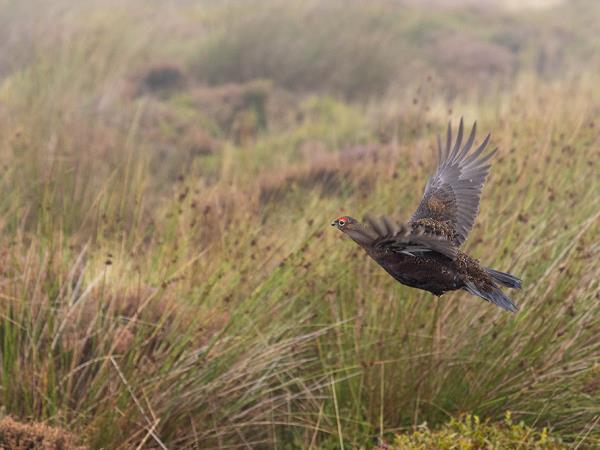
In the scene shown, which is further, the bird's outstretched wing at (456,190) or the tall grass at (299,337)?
the tall grass at (299,337)

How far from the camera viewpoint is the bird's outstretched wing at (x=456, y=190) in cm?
255

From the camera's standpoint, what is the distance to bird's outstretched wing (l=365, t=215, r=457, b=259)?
1680 millimetres

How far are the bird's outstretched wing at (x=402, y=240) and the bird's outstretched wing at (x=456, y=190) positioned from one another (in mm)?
575

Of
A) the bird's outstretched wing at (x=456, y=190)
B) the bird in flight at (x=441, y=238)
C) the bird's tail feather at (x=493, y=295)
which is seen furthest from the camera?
the bird's outstretched wing at (x=456, y=190)

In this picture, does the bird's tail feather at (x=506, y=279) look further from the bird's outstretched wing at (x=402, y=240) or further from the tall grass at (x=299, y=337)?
the tall grass at (x=299, y=337)

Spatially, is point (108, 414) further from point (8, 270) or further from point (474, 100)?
point (474, 100)

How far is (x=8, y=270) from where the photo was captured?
3.28 metres

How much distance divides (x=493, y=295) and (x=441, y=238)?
1.39 feet

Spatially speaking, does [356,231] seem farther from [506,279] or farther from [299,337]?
[299,337]

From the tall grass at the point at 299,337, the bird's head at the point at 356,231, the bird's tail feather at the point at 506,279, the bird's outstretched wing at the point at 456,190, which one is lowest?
the tall grass at the point at 299,337

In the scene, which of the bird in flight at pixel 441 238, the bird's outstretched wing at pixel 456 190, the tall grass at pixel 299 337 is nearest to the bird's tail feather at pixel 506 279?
the bird in flight at pixel 441 238

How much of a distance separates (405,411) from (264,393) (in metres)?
0.53

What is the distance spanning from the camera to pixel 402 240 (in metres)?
1.77

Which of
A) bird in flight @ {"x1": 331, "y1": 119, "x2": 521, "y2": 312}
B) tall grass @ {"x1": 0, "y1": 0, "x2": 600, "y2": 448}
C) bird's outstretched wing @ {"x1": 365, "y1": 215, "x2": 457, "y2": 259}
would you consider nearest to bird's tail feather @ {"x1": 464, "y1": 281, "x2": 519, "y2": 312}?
bird in flight @ {"x1": 331, "y1": 119, "x2": 521, "y2": 312}
